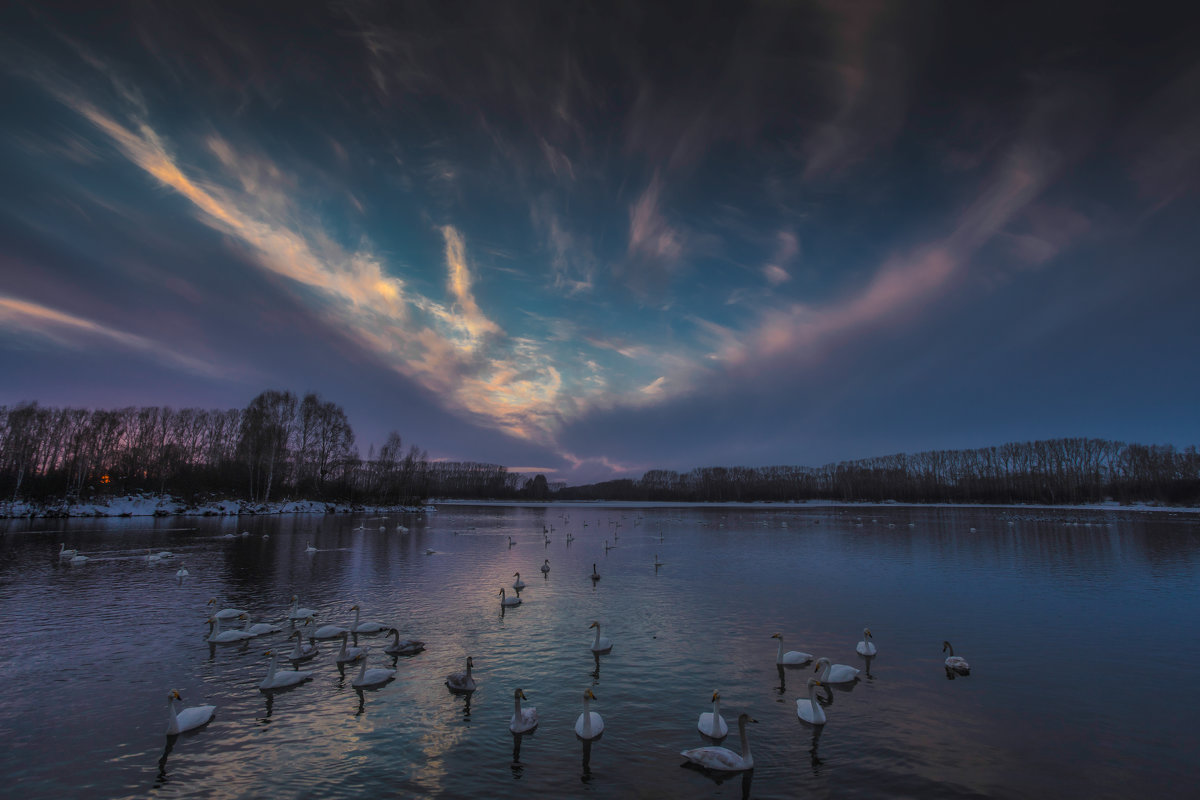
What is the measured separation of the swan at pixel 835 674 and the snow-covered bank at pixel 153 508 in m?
87.2

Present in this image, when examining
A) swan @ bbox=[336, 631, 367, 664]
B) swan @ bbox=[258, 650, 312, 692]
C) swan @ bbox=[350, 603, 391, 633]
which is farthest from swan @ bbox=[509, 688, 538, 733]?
swan @ bbox=[350, 603, 391, 633]

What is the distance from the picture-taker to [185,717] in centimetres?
933

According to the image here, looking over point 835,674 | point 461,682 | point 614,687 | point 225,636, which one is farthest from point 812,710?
point 225,636

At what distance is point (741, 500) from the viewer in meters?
193

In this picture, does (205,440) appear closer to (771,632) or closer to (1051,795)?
(771,632)

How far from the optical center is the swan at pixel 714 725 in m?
9.11

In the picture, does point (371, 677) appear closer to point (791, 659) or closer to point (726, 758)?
point (726, 758)

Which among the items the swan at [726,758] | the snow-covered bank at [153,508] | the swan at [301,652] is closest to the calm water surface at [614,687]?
the swan at [726,758]

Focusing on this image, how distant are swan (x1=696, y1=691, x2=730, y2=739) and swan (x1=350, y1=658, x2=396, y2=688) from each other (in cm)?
730

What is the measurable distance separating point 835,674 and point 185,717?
43.7ft

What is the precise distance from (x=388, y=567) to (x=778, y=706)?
84.4ft

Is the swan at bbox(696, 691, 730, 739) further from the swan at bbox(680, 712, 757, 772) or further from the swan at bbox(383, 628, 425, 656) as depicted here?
the swan at bbox(383, 628, 425, 656)

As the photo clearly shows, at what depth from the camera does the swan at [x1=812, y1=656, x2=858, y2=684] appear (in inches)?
465

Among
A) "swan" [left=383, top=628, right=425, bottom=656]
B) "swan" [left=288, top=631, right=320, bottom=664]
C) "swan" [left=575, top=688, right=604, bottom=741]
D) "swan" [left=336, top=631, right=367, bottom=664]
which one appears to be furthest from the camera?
→ "swan" [left=383, top=628, right=425, bottom=656]
